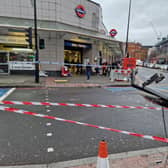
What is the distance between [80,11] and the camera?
17172mm

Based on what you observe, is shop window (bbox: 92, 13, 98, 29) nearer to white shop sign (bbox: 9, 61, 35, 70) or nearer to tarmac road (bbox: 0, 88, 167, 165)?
white shop sign (bbox: 9, 61, 35, 70)

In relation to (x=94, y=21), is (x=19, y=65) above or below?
below

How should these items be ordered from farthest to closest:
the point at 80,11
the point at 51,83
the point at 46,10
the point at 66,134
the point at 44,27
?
the point at 80,11, the point at 46,10, the point at 44,27, the point at 51,83, the point at 66,134

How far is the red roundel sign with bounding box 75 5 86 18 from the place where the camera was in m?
16.9

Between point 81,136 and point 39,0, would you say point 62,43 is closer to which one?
point 39,0

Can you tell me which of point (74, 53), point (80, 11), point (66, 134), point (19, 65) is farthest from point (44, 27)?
point (66, 134)

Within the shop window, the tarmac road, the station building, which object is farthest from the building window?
the tarmac road

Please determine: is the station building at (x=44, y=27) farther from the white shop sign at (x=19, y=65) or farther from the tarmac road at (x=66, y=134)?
the tarmac road at (x=66, y=134)

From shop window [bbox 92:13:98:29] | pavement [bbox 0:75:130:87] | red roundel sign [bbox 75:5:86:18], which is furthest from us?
shop window [bbox 92:13:98:29]

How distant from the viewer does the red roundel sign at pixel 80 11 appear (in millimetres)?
16945

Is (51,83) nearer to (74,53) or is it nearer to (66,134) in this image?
(66,134)

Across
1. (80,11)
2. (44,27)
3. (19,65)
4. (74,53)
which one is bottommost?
(19,65)

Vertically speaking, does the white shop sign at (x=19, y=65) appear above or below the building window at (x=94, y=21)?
below

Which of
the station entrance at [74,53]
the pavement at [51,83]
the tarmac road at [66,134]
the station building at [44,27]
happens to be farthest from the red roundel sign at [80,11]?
the tarmac road at [66,134]
